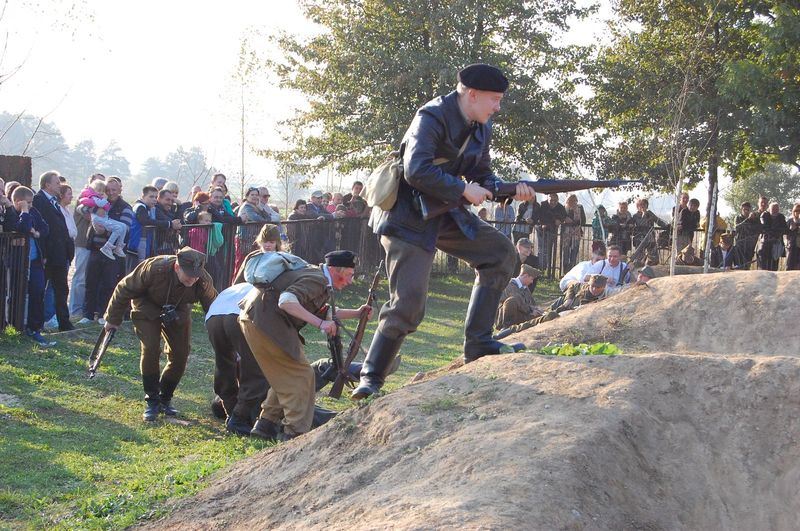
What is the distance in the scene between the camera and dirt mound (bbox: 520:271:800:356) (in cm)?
805

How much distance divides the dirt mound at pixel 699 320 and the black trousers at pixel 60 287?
6558 millimetres

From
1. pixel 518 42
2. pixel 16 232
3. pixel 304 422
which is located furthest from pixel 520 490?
pixel 518 42

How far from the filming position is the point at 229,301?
900 centimetres

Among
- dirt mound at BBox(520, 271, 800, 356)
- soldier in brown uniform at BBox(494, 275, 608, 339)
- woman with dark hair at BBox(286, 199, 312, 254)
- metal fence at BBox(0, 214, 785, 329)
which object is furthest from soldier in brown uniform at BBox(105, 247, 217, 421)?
woman with dark hair at BBox(286, 199, 312, 254)

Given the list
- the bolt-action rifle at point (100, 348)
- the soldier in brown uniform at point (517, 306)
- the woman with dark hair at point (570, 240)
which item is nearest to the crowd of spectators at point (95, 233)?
the bolt-action rifle at point (100, 348)

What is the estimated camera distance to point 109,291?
511 inches

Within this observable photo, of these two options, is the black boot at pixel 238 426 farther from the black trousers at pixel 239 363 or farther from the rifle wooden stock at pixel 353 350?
the rifle wooden stock at pixel 353 350

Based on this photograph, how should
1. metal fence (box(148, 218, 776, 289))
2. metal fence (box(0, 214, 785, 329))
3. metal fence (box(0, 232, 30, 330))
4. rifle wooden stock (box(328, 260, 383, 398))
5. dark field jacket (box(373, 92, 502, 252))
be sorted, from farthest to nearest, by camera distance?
metal fence (box(148, 218, 776, 289)) < metal fence (box(0, 214, 785, 329)) < metal fence (box(0, 232, 30, 330)) < rifle wooden stock (box(328, 260, 383, 398)) < dark field jacket (box(373, 92, 502, 252))

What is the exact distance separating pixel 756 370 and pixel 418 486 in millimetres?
2350

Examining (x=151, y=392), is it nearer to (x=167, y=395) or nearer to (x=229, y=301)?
(x=167, y=395)

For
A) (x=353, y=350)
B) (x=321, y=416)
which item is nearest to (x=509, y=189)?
(x=353, y=350)

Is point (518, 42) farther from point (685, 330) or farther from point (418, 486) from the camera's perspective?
point (418, 486)

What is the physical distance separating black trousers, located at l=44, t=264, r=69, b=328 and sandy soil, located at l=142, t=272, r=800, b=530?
6.74 metres

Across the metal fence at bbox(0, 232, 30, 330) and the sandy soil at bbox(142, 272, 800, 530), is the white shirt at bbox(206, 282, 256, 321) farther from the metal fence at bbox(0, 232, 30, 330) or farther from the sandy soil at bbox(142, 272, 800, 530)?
the metal fence at bbox(0, 232, 30, 330)
